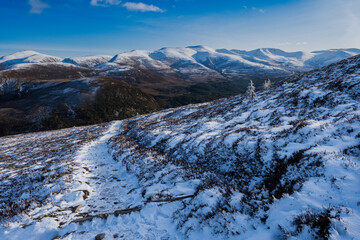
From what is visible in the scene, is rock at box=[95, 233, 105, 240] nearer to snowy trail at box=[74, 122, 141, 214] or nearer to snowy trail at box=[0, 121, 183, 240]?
snowy trail at box=[0, 121, 183, 240]

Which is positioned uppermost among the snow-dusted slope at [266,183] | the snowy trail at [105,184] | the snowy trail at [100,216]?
the snow-dusted slope at [266,183]

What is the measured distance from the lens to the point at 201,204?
310 inches

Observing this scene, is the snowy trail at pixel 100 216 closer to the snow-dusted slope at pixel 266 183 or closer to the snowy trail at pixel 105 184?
the snowy trail at pixel 105 184

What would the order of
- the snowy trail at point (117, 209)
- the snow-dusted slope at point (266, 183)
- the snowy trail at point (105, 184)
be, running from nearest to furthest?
the snow-dusted slope at point (266, 183)
the snowy trail at point (117, 209)
the snowy trail at point (105, 184)

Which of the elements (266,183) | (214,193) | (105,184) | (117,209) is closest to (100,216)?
(117,209)

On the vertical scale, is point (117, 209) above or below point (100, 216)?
below

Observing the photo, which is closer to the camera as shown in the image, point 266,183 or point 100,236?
point 100,236

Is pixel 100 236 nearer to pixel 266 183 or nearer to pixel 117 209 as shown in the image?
pixel 117 209

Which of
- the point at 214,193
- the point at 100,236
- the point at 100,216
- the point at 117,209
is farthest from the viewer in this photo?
the point at 117,209

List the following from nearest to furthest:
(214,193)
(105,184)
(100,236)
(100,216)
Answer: (100,236)
(214,193)
(100,216)
(105,184)

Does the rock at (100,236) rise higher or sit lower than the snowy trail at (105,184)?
higher

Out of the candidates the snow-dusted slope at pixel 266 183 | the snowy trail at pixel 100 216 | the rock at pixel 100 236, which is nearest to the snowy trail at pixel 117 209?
the snowy trail at pixel 100 216

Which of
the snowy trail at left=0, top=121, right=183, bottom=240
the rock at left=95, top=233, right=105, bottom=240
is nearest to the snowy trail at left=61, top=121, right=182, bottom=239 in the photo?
the snowy trail at left=0, top=121, right=183, bottom=240

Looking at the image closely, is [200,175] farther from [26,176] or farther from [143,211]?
[26,176]
